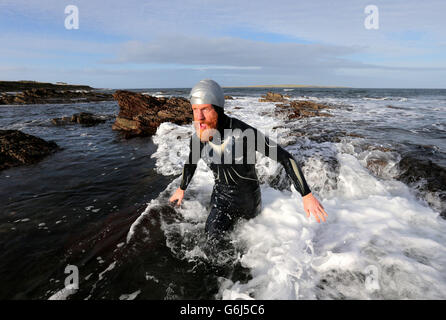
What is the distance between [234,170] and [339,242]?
78.9 inches

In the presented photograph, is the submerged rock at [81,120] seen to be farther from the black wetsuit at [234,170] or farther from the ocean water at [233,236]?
the black wetsuit at [234,170]

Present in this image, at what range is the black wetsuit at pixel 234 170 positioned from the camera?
9.95 feet

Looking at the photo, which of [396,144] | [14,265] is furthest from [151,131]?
[396,144]

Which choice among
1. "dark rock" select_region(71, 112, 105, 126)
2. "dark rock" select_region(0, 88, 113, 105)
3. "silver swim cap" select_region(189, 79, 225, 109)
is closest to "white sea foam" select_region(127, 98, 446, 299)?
"silver swim cap" select_region(189, 79, 225, 109)

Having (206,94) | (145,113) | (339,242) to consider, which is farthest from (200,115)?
(145,113)

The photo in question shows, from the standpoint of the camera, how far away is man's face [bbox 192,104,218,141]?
2.78 meters

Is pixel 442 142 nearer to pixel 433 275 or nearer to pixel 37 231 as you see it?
pixel 433 275

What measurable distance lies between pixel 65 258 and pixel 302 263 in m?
3.55

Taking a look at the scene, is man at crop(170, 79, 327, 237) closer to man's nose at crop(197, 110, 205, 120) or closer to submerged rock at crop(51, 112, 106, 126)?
man's nose at crop(197, 110, 205, 120)

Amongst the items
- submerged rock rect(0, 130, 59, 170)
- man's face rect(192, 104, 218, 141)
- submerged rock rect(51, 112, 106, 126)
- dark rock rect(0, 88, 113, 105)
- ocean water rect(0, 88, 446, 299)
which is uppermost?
dark rock rect(0, 88, 113, 105)

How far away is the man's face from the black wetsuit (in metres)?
0.11

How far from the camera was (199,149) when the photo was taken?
3535 mm

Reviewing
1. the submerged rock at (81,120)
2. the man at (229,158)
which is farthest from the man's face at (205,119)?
the submerged rock at (81,120)

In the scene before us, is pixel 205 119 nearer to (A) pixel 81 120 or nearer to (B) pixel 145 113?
(B) pixel 145 113
